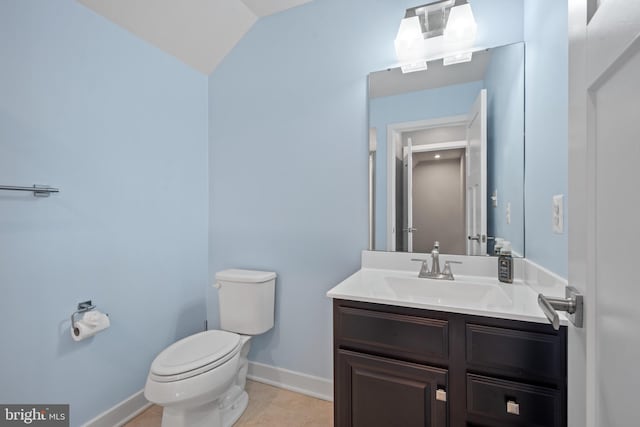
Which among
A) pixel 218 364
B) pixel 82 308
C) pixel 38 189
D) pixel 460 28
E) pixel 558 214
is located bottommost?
pixel 218 364

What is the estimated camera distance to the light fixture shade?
58.4 inches

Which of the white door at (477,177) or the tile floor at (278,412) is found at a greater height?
the white door at (477,177)

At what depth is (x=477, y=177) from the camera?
152 cm

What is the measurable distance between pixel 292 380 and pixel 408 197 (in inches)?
55.0

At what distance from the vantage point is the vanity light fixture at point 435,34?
150cm

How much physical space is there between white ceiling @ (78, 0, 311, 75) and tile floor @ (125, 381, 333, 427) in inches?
88.4

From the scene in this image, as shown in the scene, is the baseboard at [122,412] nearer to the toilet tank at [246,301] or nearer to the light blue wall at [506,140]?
the toilet tank at [246,301]

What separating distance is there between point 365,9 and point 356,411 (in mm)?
2049

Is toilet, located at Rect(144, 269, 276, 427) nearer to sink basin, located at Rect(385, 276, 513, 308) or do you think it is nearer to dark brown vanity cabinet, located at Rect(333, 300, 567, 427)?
dark brown vanity cabinet, located at Rect(333, 300, 567, 427)

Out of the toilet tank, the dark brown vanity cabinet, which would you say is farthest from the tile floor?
the dark brown vanity cabinet

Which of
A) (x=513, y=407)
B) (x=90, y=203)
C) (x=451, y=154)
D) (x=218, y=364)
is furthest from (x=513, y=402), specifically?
(x=90, y=203)

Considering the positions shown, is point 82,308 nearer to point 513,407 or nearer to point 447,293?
point 447,293

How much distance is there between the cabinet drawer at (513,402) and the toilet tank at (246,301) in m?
1.23

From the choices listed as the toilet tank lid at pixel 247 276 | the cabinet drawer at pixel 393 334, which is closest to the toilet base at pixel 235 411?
the toilet tank lid at pixel 247 276
